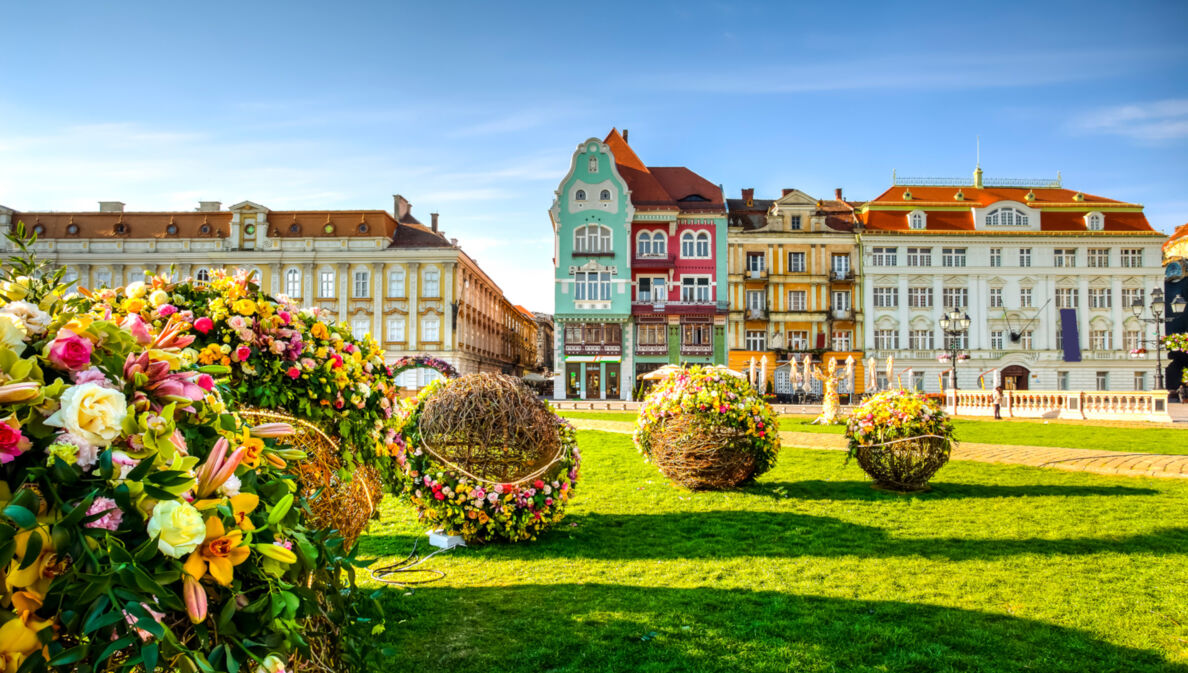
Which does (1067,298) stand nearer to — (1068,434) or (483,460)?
(1068,434)

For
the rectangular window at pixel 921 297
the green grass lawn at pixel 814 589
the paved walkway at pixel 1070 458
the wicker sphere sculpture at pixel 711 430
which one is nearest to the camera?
the green grass lawn at pixel 814 589

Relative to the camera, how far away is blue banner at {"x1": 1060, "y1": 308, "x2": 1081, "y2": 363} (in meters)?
51.7

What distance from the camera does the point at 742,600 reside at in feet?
19.1

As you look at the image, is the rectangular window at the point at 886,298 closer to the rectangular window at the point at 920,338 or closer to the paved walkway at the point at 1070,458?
the rectangular window at the point at 920,338

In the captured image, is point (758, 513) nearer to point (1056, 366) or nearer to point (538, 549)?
point (538, 549)

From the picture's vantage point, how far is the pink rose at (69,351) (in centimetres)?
188

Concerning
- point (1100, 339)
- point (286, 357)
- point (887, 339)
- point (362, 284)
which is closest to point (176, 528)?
point (286, 357)

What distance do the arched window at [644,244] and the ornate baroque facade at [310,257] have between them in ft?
39.7

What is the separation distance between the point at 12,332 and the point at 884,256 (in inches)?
2165

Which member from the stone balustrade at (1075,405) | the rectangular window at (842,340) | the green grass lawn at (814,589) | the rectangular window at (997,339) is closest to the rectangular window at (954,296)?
the rectangular window at (997,339)

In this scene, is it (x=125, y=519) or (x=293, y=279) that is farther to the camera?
(x=293, y=279)

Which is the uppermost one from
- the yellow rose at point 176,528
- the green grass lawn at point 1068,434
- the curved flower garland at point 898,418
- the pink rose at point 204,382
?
the pink rose at point 204,382

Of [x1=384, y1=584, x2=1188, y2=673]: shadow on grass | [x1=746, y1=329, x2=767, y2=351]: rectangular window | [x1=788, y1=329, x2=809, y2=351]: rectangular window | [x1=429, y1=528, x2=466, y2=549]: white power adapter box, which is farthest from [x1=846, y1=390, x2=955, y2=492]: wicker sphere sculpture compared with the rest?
[x1=788, y1=329, x2=809, y2=351]: rectangular window

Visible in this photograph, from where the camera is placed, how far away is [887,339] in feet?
170
